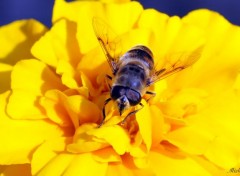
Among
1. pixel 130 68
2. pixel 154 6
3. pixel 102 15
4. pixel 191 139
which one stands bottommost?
pixel 191 139

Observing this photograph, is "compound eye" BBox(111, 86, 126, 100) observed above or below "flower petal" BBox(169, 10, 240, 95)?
below

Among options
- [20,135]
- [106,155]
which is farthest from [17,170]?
[106,155]

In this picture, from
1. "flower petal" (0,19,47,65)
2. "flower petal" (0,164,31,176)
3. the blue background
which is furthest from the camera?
the blue background

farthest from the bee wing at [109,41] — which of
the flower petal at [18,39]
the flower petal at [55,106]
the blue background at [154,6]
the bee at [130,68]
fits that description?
the blue background at [154,6]

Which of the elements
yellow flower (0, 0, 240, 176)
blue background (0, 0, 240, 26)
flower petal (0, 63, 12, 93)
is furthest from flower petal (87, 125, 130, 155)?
blue background (0, 0, 240, 26)

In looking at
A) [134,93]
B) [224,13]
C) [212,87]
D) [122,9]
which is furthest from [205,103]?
[224,13]

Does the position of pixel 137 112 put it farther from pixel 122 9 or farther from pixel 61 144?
pixel 122 9

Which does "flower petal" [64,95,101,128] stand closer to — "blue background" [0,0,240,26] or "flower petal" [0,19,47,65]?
"flower petal" [0,19,47,65]

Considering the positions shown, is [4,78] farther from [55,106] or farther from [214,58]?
[214,58]
